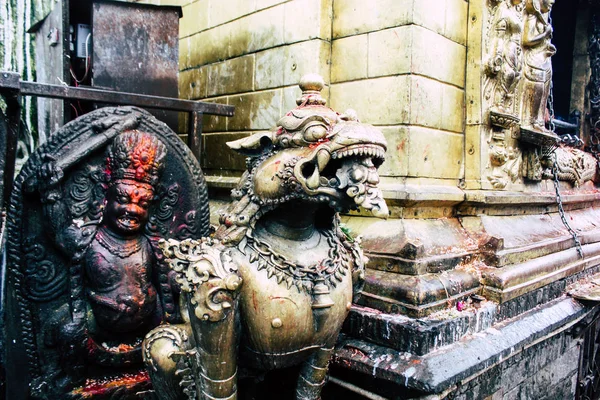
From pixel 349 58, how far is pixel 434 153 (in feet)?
3.27

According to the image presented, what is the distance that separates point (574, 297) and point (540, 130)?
1516 mm

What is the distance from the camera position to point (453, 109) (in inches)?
144

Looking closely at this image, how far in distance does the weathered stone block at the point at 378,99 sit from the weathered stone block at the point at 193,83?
2017 mm

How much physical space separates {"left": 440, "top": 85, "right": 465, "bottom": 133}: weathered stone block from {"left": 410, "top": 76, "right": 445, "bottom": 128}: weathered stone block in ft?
0.19

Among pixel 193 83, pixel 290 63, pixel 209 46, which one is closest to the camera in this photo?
pixel 290 63

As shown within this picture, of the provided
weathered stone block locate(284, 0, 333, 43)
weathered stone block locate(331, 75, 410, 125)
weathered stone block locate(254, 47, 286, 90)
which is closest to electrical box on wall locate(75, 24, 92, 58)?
weathered stone block locate(254, 47, 286, 90)

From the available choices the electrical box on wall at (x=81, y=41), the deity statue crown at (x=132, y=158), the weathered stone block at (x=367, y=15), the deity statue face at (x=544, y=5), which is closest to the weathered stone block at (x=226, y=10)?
the weathered stone block at (x=367, y=15)

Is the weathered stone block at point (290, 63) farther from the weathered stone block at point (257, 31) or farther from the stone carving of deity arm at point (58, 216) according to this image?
the stone carving of deity arm at point (58, 216)

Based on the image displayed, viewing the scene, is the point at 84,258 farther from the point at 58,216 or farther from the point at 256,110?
the point at 256,110

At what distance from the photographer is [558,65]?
6.99 metres

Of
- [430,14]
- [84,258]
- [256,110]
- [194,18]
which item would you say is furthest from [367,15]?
[84,258]

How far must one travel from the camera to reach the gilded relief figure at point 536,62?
4148 millimetres

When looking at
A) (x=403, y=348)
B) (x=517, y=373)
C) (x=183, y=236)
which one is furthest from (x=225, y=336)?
(x=517, y=373)

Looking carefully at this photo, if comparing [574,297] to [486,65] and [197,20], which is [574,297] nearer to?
[486,65]
